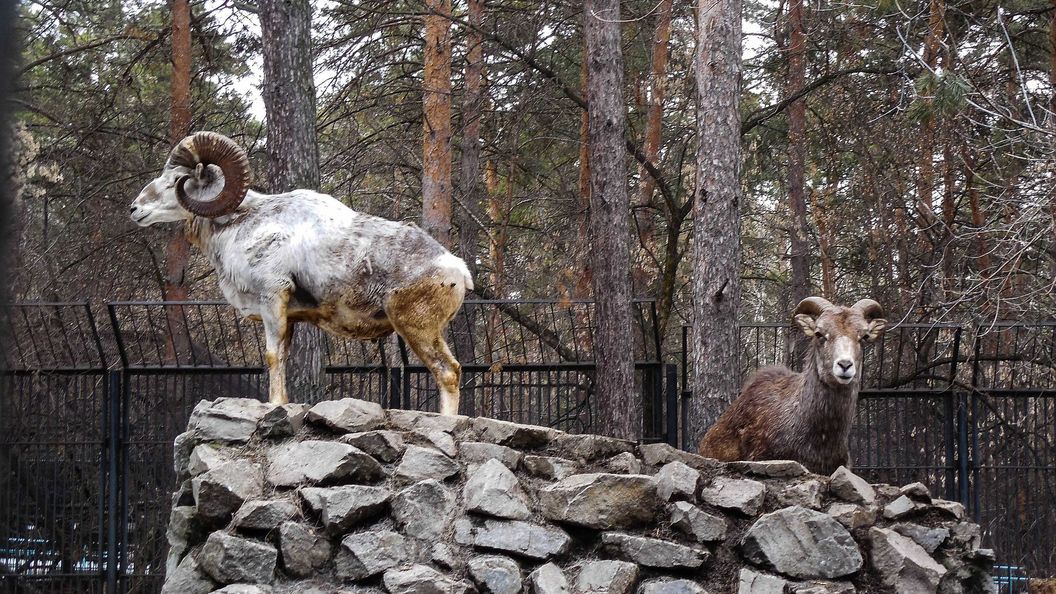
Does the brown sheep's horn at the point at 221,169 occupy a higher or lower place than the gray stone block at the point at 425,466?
higher

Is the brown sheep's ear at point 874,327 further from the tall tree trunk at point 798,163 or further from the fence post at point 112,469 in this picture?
the tall tree trunk at point 798,163

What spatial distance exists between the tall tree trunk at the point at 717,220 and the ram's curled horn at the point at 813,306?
1719 millimetres

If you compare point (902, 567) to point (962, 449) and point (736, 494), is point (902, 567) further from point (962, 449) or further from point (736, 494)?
point (962, 449)

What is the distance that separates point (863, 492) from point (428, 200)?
311 inches

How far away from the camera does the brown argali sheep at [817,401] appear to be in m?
7.45

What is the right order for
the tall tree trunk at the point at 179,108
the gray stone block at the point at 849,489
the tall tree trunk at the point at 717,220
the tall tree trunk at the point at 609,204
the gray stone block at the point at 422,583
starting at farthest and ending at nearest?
the tall tree trunk at the point at 179,108 → the tall tree trunk at the point at 609,204 → the tall tree trunk at the point at 717,220 → the gray stone block at the point at 849,489 → the gray stone block at the point at 422,583

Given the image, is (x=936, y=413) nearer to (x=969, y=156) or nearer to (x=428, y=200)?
(x=969, y=156)

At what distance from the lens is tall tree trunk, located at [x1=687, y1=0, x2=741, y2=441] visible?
382 inches

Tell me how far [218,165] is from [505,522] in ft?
10.6

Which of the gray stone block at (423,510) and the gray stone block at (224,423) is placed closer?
the gray stone block at (423,510)

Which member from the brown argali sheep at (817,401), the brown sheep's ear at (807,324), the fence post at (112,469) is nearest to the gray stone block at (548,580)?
the brown argali sheep at (817,401)

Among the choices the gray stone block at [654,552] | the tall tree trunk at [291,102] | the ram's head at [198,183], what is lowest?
the gray stone block at [654,552]

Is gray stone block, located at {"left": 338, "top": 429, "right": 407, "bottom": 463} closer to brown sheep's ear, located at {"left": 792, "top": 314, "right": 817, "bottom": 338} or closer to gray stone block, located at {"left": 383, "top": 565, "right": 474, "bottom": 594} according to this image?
gray stone block, located at {"left": 383, "top": 565, "right": 474, "bottom": 594}

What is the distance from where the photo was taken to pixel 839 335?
7.42 meters
